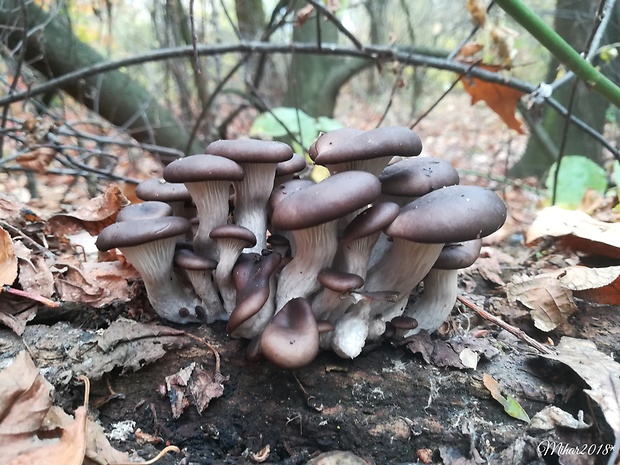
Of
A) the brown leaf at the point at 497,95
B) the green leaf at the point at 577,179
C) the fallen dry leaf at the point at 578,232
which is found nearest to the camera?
the fallen dry leaf at the point at 578,232

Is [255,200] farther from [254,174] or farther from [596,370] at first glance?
[596,370]

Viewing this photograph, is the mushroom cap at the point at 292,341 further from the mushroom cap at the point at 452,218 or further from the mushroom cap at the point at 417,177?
the mushroom cap at the point at 417,177

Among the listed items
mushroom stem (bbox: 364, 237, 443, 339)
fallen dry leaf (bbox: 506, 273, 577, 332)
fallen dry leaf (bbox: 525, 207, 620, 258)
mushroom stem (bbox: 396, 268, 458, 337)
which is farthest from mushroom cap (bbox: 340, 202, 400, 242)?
fallen dry leaf (bbox: 525, 207, 620, 258)

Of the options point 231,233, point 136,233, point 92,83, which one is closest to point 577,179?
point 231,233

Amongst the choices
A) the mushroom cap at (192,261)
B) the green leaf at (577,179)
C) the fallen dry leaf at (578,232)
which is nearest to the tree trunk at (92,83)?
the mushroom cap at (192,261)

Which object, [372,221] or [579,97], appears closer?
[372,221]

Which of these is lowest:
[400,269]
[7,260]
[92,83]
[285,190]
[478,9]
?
[400,269]
